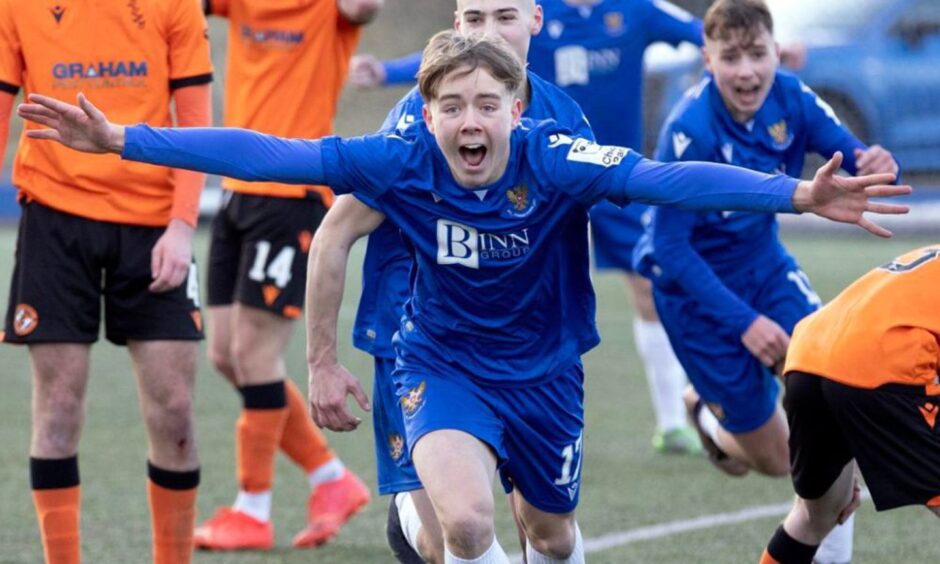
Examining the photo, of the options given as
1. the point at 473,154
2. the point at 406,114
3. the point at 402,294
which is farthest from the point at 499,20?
the point at 402,294

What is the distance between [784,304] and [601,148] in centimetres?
170

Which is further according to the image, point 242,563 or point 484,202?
point 242,563

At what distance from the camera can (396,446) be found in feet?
15.3

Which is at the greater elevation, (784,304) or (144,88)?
(144,88)

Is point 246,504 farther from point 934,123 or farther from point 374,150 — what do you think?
point 934,123

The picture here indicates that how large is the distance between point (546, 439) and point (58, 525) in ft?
5.00

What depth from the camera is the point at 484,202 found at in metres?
A: 4.32

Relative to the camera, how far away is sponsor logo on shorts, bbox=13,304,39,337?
196 inches

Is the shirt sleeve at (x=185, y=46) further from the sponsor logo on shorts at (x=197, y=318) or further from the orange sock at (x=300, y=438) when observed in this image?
the orange sock at (x=300, y=438)

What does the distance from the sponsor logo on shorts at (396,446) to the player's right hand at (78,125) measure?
116 cm

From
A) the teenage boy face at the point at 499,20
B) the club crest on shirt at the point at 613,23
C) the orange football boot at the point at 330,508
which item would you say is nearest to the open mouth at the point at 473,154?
the teenage boy face at the point at 499,20

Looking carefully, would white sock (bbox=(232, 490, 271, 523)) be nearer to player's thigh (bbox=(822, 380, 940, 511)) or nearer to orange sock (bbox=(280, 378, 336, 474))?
orange sock (bbox=(280, 378, 336, 474))

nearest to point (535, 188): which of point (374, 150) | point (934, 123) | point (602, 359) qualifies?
point (374, 150)

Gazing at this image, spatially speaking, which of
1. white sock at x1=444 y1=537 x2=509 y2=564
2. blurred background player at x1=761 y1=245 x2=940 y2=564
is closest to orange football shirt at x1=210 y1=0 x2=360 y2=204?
white sock at x1=444 y1=537 x2=509 y2=564
